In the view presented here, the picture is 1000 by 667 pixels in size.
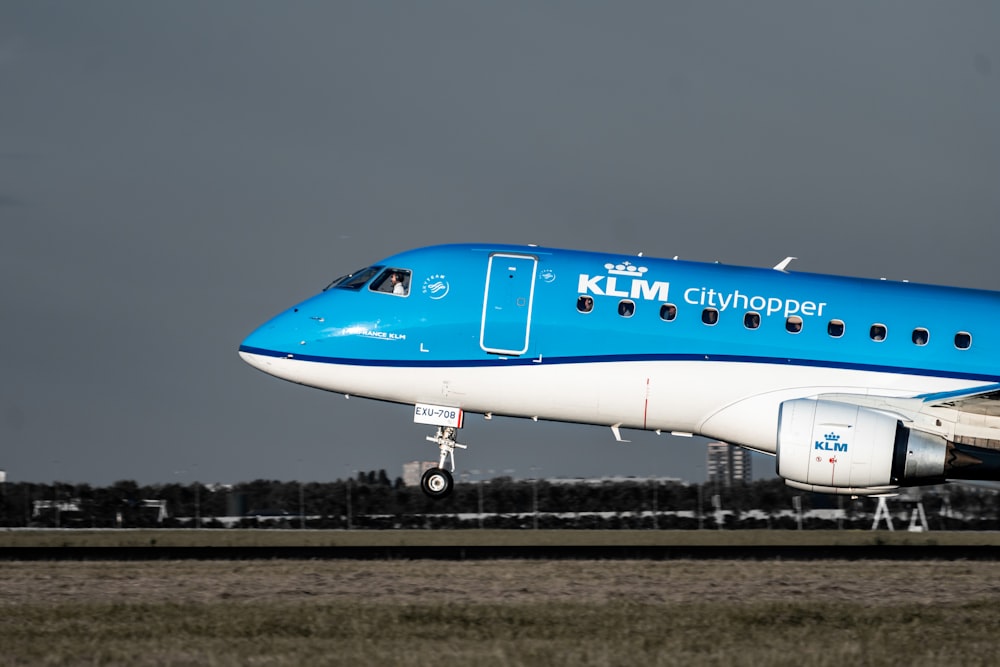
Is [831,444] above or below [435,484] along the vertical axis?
above

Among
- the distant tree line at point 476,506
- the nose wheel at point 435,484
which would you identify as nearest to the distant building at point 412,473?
the distant tree line at point 476,506

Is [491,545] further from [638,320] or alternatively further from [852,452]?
[852,452]

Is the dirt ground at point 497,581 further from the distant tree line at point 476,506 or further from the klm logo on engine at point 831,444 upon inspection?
the distant tree line at point 476,506

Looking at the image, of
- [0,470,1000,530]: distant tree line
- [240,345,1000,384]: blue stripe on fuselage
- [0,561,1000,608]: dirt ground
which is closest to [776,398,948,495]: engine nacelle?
[240,345,1000,384]: blue stripe on fuselage

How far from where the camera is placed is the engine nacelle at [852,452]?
2258 cm

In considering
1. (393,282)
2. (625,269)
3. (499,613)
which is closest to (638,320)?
(625,269)

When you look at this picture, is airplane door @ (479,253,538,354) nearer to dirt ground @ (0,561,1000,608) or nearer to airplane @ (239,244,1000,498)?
airplane @ (239,244,1000,498)

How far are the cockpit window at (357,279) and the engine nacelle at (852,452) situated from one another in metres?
7.75

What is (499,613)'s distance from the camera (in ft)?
52.4

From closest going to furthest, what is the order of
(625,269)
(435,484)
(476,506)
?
(625,269) < (435,484) < (476,506)

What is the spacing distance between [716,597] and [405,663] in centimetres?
628

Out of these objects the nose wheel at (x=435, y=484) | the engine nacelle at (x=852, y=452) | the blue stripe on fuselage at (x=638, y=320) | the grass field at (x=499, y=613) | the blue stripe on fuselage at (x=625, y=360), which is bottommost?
the grass field at (x=499, y=613)

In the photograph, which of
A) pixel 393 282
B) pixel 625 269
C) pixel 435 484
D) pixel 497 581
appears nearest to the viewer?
pixel 497 581

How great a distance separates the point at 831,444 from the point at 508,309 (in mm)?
5965
